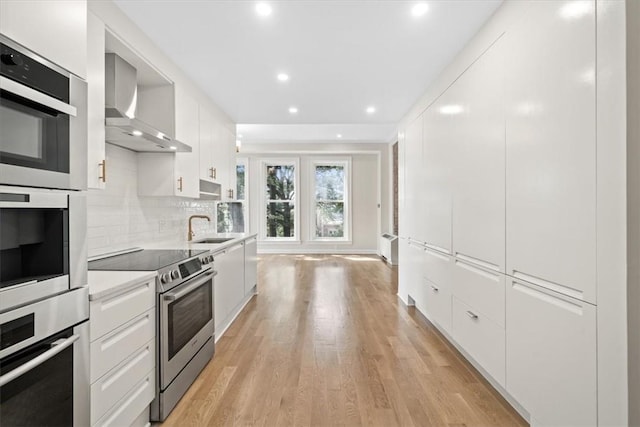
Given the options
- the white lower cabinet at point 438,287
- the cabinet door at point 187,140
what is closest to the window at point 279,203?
the cabinet door at point 187,140

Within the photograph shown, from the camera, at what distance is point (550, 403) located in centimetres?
153

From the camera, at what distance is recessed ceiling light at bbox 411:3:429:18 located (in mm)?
1999

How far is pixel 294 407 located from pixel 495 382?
4.33 ft

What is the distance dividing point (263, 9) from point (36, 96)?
1.46m

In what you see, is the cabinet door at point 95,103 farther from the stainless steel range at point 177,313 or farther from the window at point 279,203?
the window at point 279,203

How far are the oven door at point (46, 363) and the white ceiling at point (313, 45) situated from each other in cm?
188

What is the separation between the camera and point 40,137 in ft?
3.74

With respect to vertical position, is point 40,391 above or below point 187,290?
below

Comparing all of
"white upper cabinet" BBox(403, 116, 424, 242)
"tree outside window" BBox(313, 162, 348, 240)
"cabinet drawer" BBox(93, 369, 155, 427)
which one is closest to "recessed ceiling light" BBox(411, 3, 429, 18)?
"white upper cabinet" BBox(403, 116, 424, 242)

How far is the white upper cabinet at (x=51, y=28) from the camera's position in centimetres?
102

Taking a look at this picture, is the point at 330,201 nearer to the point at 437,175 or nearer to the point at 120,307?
the point at 437,175

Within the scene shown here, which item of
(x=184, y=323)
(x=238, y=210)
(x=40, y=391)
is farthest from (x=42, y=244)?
(x=238, y=210)

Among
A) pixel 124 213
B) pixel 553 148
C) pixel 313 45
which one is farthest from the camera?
pixel 124 213

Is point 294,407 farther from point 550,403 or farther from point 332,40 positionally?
point 332,40
